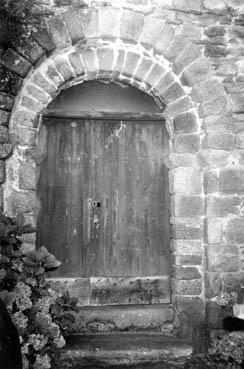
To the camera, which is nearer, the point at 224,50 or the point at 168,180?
the point at 224,50

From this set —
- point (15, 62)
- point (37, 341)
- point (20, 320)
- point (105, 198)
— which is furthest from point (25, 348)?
point (15, 62)

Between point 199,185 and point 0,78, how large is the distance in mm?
2293

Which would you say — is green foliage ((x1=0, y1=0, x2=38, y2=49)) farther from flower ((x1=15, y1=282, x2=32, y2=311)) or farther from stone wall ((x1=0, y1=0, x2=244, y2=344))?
flower ((x1=15, y1=282, x2=32, y2=311))

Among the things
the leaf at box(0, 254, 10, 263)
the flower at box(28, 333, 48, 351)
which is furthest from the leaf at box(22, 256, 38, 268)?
the flower at box(28, 333, 48, 351)

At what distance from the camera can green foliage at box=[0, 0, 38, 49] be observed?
387 centimetres

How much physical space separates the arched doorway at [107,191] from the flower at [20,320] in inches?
59.2

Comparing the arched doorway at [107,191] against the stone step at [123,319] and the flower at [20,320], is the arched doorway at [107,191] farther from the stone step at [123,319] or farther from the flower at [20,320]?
the flower at [20,320]

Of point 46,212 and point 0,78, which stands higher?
point 0,78

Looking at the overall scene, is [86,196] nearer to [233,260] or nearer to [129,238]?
[129,238]

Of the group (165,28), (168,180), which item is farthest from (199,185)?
(165,28)

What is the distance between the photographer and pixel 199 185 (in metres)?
4.37

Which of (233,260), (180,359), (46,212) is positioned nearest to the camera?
(180,359)

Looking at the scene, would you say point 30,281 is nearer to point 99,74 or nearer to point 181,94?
point 99,74

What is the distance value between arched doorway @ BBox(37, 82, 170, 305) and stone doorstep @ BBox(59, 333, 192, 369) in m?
0.73
